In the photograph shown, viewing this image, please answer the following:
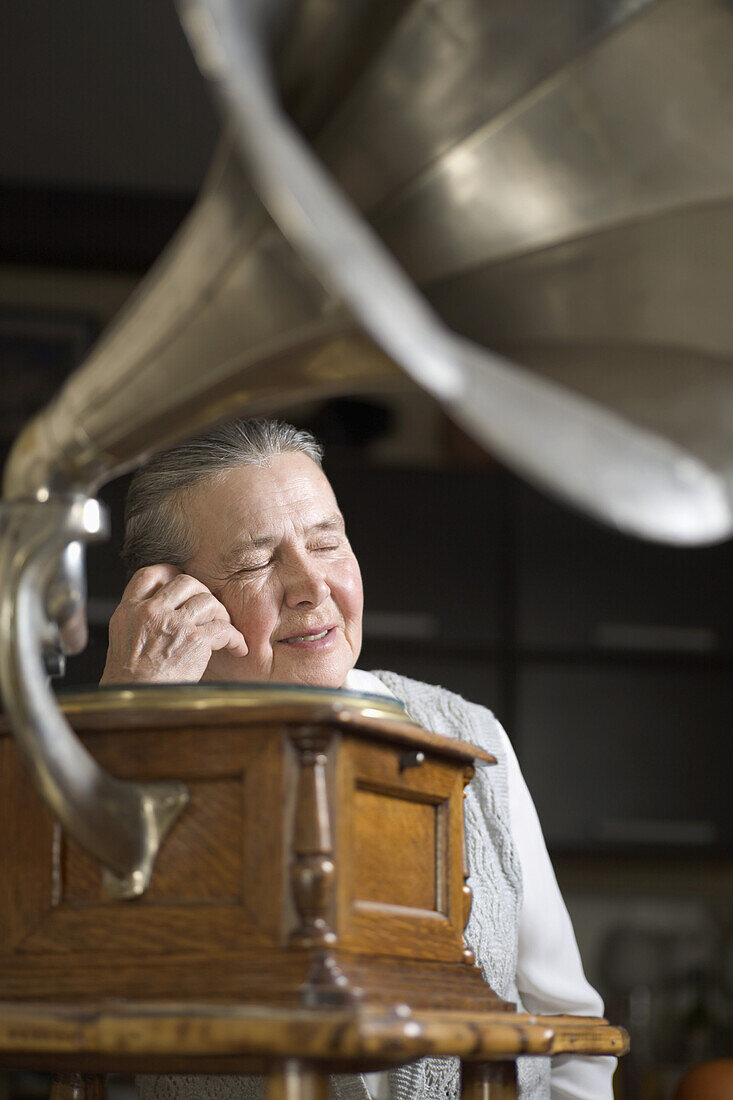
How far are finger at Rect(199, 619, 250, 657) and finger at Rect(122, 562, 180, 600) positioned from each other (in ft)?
0.26

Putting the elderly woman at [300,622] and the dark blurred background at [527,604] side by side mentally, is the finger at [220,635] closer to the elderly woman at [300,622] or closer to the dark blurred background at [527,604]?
the elderly woman at [300,622]

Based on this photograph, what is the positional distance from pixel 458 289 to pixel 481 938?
0.67 metres

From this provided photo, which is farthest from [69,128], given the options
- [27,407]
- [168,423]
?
[168,423]

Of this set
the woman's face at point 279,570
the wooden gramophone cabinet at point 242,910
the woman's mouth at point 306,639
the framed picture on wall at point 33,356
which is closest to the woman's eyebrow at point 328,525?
the woman's face at point 279,570

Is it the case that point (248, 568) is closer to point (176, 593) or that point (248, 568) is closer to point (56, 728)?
point (176, 593)

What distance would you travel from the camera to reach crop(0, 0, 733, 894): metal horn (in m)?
0.62

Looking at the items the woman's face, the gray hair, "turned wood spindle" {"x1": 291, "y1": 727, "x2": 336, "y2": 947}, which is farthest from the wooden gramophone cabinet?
the gray hair

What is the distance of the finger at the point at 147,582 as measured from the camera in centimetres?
112

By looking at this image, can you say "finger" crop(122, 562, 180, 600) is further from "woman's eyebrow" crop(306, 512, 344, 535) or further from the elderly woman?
"woman's eyebrow" crop(306, 512, 344, 535)

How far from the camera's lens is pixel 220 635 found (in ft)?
3.53

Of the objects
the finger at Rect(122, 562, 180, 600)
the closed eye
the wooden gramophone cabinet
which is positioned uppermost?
the closed eye

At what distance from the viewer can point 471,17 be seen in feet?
2.07

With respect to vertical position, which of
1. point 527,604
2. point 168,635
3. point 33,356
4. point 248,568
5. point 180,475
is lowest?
point 168,635

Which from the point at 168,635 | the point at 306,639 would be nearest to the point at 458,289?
the point at 168,635
